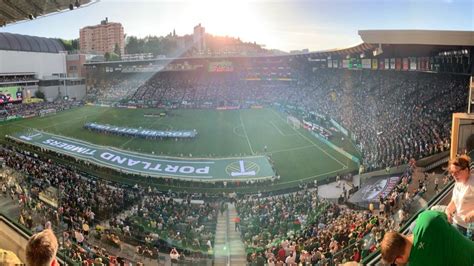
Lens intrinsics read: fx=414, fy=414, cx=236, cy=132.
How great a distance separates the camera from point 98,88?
6944cm

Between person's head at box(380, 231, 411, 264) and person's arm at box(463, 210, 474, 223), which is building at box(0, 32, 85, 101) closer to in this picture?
person's arm at box(463, 210, 474, 223)

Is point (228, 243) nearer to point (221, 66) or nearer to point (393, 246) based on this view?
point (393, 246)

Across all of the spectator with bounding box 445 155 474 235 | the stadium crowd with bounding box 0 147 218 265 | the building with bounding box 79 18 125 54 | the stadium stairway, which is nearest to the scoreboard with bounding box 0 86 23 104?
the stadium crowd with bounding box 0 147 218 265

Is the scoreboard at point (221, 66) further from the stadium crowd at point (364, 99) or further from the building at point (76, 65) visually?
the building at point (76, 65)

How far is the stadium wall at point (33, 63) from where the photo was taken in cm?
6106

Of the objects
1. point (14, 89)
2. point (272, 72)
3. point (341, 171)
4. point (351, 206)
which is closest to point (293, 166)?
point (341, 171)

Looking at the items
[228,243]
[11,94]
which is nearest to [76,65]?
[11,94]

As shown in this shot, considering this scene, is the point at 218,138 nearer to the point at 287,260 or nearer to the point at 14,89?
the point at 287,260

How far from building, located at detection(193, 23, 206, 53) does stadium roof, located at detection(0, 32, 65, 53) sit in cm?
3262

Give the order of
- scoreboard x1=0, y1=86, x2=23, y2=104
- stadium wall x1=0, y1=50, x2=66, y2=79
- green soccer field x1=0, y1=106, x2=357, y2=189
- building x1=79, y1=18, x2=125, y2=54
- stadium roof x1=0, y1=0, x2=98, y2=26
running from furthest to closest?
building x1=79, y1=18, x2=125, y2=54, stadium wall x1=0, y1=50, x2=66, y2=79, scoreboard x1=0, y1=86, x2=23, y2=104, green soccer field x1=0, y1=106, x2=357, y2=189, stadium roof x1=0, y1=0, x2=98, y2=26

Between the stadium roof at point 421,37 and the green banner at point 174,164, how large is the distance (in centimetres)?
915

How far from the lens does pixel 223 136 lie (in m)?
35.3

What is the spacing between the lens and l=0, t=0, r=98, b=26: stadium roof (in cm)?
1413

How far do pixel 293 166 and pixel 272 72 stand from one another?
43.3 metres
